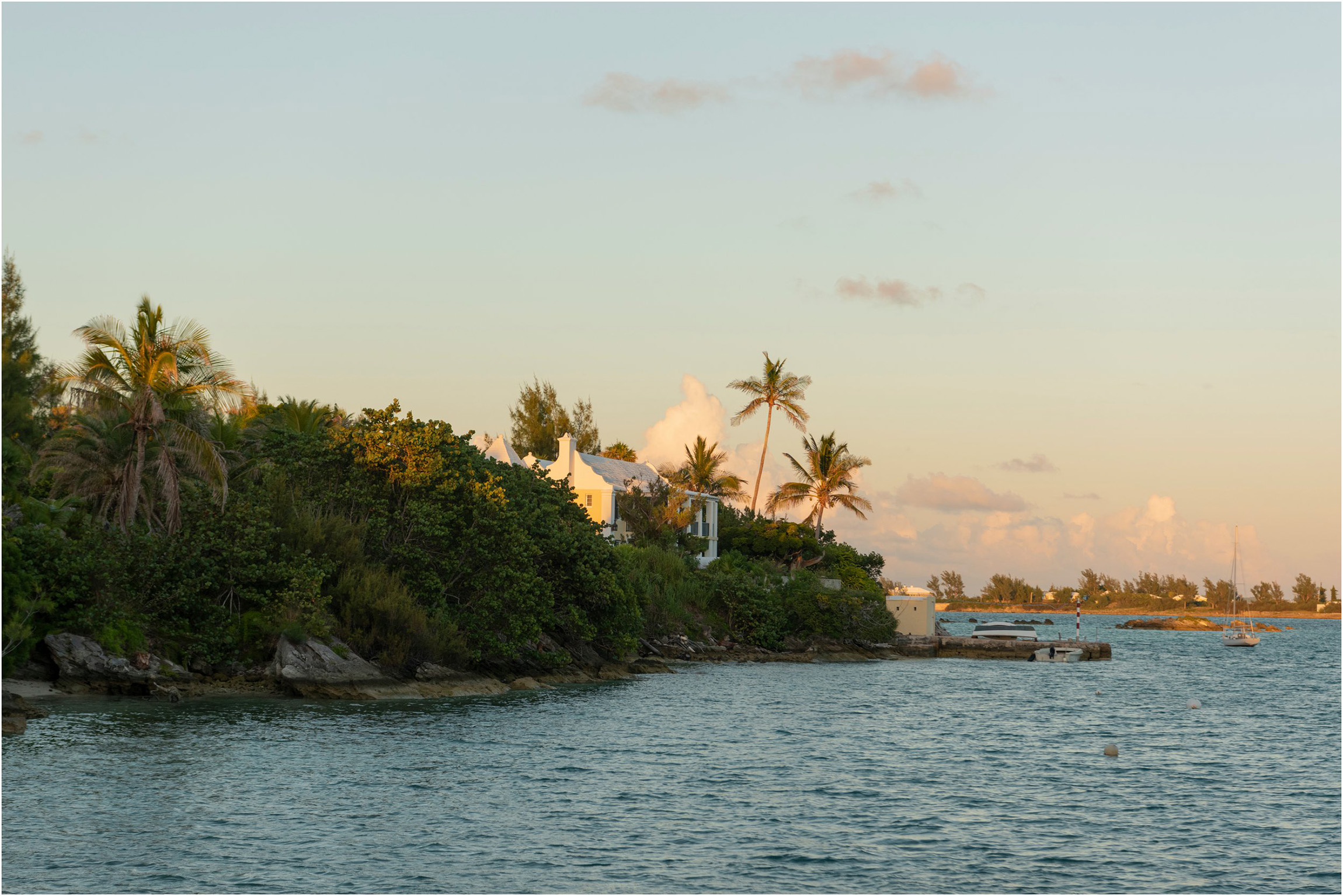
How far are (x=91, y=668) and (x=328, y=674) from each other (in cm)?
797

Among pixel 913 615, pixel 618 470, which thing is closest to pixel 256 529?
pixel 618 470

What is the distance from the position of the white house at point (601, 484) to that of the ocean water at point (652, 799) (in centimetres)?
3683

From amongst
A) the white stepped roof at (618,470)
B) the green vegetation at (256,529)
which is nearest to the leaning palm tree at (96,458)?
the green vegetation at (256,529)

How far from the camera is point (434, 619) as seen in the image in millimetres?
49625

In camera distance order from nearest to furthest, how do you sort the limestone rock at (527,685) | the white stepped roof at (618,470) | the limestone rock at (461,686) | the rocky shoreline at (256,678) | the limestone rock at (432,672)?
the rocky shoreline at (256,678), the limestone rock at (461,686), the limestone rock at (432,672), the limestone rock at (527,685), the white stepped roof at (618,470)

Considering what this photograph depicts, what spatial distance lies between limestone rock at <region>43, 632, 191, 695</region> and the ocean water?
2112 millimetres

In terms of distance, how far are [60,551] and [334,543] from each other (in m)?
10.6

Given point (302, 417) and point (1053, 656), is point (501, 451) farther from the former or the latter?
point (1053, 656)

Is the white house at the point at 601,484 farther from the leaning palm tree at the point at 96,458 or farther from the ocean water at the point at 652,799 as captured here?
the leaning palm tree at the point at 96,458

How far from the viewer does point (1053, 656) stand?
9088 cm

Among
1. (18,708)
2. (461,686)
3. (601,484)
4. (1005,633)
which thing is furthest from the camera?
(1005,633)

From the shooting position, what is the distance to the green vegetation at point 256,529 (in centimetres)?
4272

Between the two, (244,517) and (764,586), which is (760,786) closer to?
(244,517)

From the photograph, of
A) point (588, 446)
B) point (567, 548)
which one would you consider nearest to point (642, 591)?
point (567, 548)
